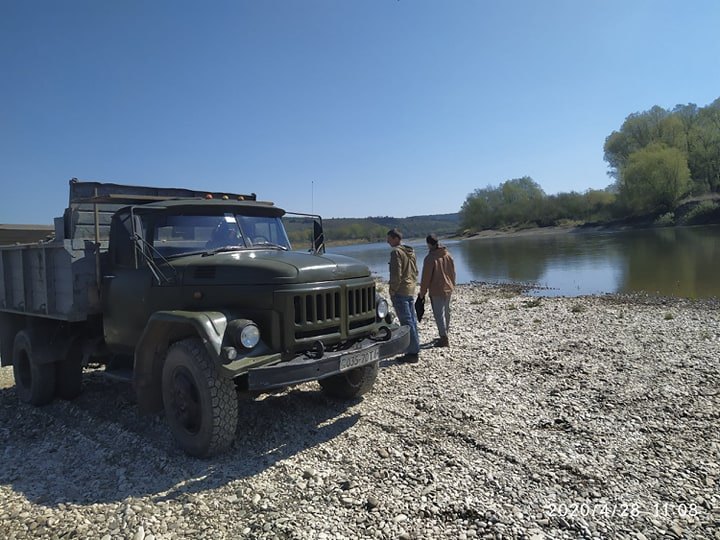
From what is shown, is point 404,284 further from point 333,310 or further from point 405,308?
point 333,310

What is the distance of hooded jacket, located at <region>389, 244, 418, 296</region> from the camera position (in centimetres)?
799

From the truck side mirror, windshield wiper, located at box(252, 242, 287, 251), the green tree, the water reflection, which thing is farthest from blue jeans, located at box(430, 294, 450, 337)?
the green tree

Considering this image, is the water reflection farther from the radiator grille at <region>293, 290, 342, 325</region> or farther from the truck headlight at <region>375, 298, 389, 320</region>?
the radiator grille at <region>293, 290, 342, 325</region>

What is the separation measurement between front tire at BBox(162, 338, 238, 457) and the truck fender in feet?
0.67

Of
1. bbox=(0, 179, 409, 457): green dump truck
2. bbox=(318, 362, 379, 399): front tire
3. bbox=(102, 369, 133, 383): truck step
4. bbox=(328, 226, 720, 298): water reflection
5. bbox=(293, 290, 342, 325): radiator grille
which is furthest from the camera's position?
bbox=(328, 226, 720, 298): water reflection

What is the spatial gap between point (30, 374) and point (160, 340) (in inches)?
120

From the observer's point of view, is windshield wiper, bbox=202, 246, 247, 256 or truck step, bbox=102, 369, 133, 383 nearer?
windshield wiper, bbox=202, 246, 247, 256

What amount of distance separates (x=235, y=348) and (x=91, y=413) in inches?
123

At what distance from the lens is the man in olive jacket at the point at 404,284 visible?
7945 mm

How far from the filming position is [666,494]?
388cm

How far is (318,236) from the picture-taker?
23.5 feet

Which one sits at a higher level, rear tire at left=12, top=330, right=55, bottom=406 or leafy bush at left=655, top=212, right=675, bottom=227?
leafy bush at left=655, top=212, right=675, bottom=227

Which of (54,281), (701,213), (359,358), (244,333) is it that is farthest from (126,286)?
(701,213)

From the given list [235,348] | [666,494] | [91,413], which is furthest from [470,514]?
[91,413]
